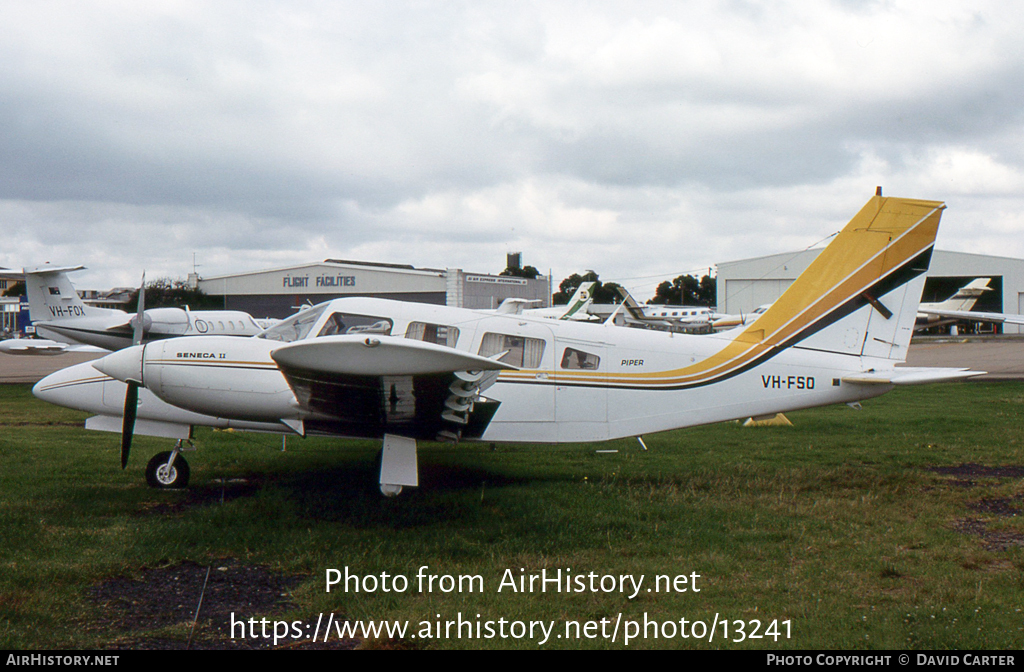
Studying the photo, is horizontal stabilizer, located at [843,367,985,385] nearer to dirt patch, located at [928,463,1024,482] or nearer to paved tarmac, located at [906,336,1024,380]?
dirt patch, located at [928,463,1024,482]

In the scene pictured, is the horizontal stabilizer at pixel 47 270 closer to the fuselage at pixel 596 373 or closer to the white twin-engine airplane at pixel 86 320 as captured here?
the white twin-engine airplane at pixel 86 320

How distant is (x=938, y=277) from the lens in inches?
2328

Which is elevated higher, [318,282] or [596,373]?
[318,282]

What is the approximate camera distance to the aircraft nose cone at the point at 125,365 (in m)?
7.29

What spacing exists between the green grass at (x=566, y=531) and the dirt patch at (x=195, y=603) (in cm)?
13

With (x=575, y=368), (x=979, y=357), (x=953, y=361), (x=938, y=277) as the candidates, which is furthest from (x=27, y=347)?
(x=938, y=277)

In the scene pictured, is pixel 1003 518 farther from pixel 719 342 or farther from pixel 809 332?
pixel 719 342

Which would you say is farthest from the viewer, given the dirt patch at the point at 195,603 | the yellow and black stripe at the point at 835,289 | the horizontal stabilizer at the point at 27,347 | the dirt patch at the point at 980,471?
the horizontal stabilizer at the point at 27,347

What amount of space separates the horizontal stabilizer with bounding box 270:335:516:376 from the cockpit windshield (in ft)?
7.45

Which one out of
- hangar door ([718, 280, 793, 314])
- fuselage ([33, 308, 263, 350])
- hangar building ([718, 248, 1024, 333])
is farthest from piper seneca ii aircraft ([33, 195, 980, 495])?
hangar door ([718, 280, 793, 314])

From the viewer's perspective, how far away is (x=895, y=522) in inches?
276

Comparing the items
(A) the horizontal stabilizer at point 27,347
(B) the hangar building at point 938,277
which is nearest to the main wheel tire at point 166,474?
(A) the horizontal stabilizer at point 27,347

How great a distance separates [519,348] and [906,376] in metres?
4.35

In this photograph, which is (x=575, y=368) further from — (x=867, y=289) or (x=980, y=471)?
(x=980, y=471)
